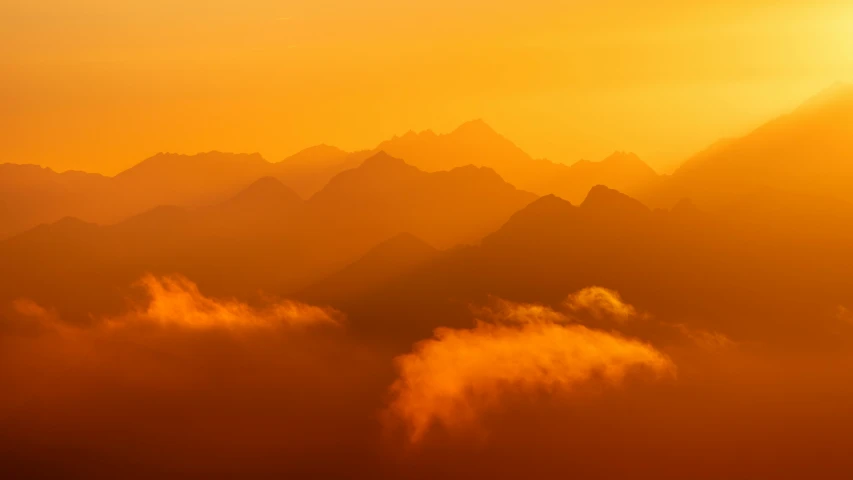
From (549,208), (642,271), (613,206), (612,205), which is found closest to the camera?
(642,271)

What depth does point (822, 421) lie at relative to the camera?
139500 millimetres

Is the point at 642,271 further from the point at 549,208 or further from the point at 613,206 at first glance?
the point at 549,208

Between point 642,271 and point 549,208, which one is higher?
point 549,208

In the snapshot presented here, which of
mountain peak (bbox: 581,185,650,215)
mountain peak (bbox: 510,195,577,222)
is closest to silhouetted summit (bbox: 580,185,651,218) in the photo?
mountain peak (bbox: 581,185,650,215)

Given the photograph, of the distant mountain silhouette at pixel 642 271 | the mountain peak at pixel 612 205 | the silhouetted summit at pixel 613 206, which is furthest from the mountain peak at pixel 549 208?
the mountain peak at pixel 612 205

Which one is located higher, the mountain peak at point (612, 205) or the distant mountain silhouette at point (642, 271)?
the mountain peak at point (612, 205)

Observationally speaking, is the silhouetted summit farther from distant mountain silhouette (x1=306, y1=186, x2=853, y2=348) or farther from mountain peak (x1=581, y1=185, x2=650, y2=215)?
distant mountain silhouette (x1=306, y1=186, x2=853, y2=348)

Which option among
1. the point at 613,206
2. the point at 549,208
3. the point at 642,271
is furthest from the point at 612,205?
the point at 642,271

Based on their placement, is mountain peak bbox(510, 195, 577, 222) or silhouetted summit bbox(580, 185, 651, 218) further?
mountain peak bbox(510, 195, 577, 222)

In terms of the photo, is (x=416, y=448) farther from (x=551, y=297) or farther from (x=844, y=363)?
(x=844, y=363)

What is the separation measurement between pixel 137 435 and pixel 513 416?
74.1 m

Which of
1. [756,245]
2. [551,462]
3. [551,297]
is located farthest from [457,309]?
[756,245]

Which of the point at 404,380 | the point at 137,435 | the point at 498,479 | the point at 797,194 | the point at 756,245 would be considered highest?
the point at 797,194

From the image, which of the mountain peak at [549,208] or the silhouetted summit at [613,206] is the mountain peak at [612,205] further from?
the mountain peak at [549,208]
